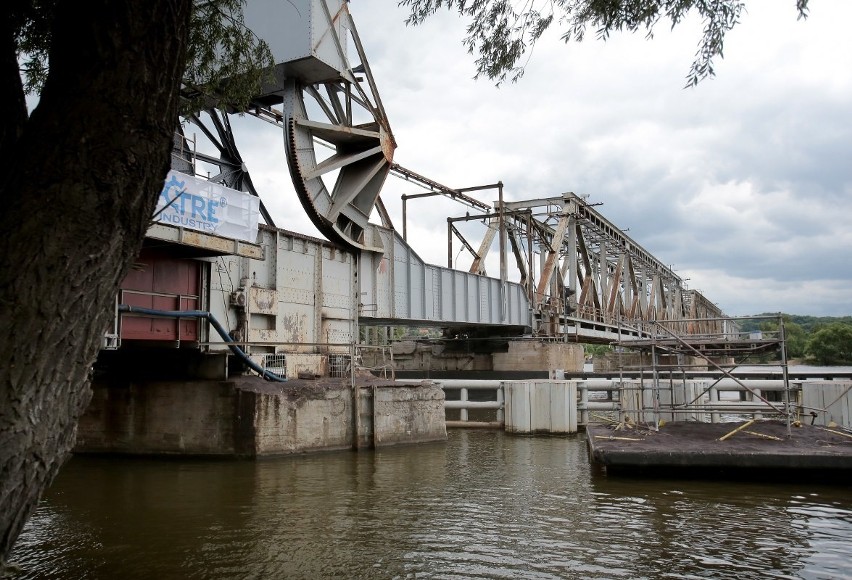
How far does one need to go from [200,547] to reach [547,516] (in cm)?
506

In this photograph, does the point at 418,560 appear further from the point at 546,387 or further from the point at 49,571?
the point at 546,387

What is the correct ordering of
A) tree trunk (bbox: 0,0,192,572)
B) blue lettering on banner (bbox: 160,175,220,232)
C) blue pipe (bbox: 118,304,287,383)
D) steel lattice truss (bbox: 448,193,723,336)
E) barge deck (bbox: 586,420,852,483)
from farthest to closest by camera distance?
steel lattice truss (bbox: 448,193,723,336)
blue pipe (bbox: 118,304,287,383)
blue lettering on banner (bbox: 160,175,220,232)
barge deck (bbox: 586,420,852,483)
tree trunk (bbox: 0,0,192,572)

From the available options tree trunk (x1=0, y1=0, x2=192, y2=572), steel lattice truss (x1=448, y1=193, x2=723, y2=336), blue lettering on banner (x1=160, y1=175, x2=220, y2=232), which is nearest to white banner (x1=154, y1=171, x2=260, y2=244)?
blue lettering on banner (x1=160, y1=175, x2=220, y2=232)

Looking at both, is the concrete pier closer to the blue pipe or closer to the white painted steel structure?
the blue pipe

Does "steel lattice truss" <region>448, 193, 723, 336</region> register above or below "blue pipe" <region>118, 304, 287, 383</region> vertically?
above

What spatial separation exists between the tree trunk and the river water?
4.50m

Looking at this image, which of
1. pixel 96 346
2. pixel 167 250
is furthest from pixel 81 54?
pixel 167 250

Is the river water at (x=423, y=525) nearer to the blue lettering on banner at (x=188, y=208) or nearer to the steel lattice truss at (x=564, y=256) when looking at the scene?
the blue lettering on banner at (x=188, y=208)

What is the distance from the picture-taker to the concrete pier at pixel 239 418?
1577 centimetres

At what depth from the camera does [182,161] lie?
1594cm

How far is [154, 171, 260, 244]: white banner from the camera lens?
14.3 metres

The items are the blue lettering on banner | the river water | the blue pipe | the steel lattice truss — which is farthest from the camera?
the steel lattice truss

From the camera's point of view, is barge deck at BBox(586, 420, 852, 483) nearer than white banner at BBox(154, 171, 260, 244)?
Yes

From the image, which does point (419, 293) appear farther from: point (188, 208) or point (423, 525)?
point (423, 525)
